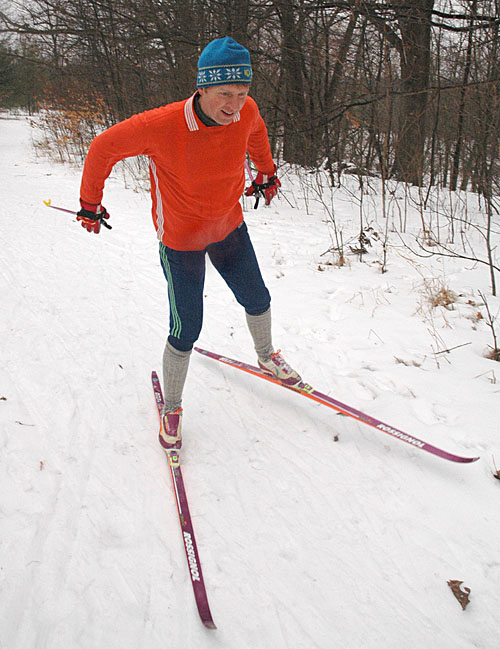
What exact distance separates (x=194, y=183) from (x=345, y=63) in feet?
22.4

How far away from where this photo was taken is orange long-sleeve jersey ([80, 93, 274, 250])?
1.84 m

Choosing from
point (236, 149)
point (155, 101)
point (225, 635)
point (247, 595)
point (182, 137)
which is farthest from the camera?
point (155, 101)

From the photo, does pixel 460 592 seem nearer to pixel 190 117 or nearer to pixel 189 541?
pixel 189 541

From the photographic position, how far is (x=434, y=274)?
14.0ft

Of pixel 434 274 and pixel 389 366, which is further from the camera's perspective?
pixel 434 274

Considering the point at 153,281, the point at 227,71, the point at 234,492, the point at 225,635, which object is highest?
the point at 227,71

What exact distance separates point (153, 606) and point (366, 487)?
1121 millimetres

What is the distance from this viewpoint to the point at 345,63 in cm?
720

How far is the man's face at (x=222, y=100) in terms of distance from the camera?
5.74 ft

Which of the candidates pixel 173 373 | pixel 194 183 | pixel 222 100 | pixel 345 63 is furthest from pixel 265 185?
pixel 345 63

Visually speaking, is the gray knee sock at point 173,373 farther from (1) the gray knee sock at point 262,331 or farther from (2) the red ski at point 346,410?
(2) the red ski at point 346,410

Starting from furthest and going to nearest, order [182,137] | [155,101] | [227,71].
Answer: [155,101] → [182,137] → [227,71]

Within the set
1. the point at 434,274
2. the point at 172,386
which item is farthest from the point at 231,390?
the point at 434,274

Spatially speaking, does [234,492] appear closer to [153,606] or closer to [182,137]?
[153,606]
